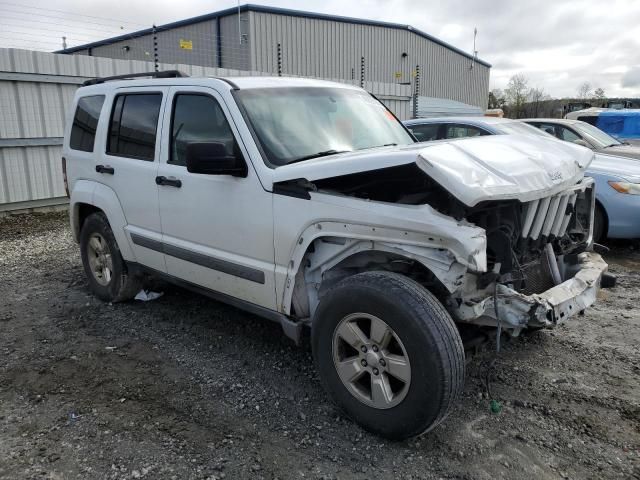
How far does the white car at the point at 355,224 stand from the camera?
2680 mm

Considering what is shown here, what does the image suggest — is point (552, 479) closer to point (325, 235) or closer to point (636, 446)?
point (636, 446)

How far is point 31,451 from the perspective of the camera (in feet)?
9.46

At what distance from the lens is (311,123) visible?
3711mm

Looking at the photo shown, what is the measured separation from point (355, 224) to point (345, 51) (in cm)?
2111

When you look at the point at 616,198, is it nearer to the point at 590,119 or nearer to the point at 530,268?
the point at 530,268

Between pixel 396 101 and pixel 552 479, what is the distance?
43.0ft

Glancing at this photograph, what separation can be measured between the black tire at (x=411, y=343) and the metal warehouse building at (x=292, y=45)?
14601 mm

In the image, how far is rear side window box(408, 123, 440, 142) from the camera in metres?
7.99

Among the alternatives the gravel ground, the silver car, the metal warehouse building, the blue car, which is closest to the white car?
the gravel ground

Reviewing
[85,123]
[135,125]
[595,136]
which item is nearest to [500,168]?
[135,125]

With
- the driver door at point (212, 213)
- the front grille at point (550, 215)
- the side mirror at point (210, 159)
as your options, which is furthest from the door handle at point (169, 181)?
the front grille at point (550, 215)

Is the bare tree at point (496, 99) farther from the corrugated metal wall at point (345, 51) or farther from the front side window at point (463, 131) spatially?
the front side window at point (463, 131)

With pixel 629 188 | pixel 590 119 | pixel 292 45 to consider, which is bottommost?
pixel 629 188

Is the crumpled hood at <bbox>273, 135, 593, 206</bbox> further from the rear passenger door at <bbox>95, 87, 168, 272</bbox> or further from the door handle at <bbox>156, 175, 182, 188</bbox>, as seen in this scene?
the rear passenger door at <bbox>95, 87, 168, 272</bbox>
